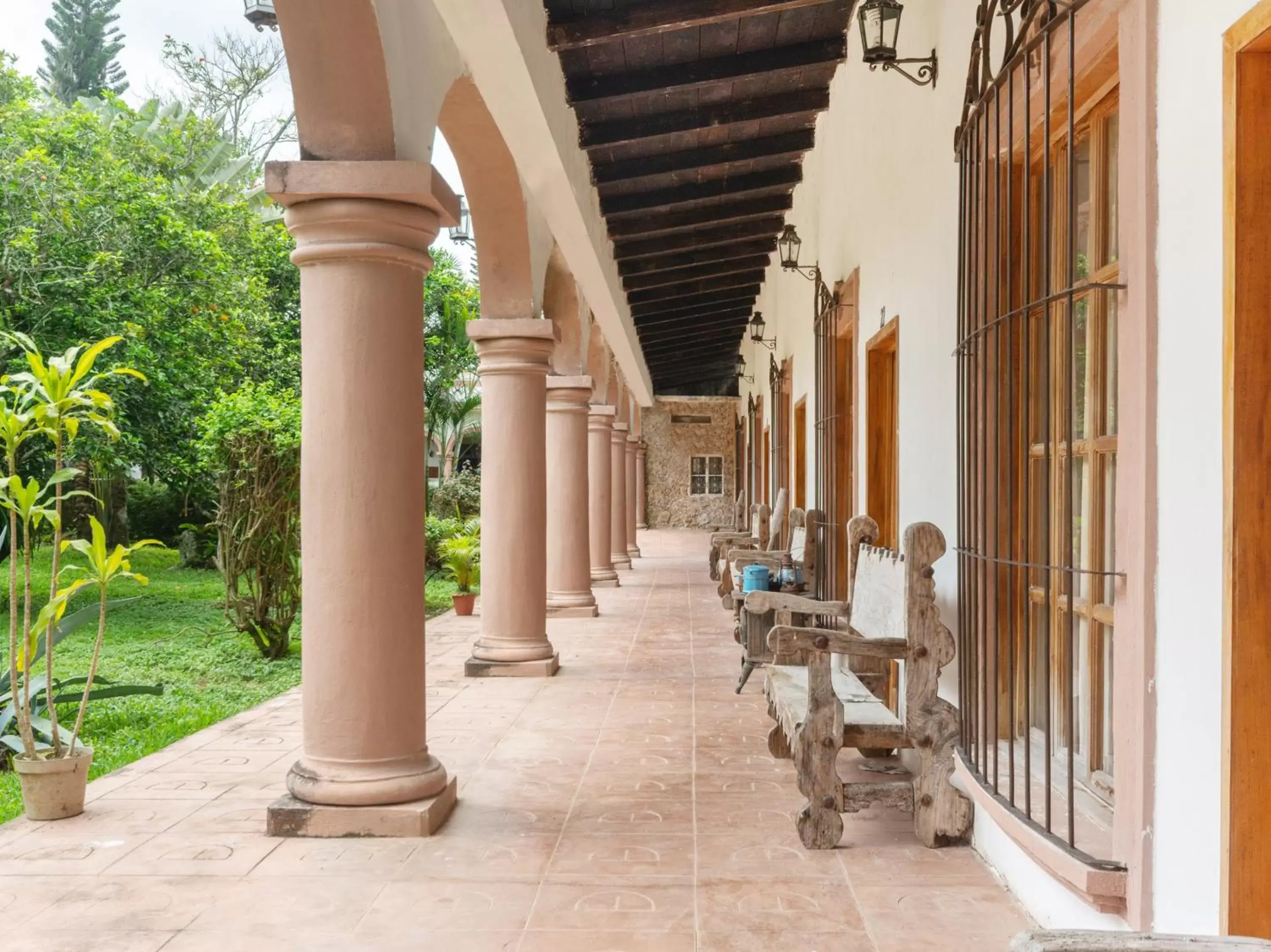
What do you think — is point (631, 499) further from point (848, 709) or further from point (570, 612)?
point (848, 709)

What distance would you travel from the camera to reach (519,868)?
11.6 ft

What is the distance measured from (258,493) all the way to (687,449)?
798 inches

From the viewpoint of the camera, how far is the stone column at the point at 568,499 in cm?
974

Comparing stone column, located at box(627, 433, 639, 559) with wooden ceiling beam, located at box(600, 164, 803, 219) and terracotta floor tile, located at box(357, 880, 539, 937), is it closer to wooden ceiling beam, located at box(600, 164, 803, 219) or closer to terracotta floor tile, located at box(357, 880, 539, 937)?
wooden ceiling beam, located at box(600, 164, 803, 219)

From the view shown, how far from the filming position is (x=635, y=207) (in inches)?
355

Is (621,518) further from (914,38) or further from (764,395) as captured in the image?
(914,38)

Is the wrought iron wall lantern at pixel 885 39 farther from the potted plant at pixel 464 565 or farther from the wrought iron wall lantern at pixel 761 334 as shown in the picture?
the wrought iron wall lantern at pixel 761 334

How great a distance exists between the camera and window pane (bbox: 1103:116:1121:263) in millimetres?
3090

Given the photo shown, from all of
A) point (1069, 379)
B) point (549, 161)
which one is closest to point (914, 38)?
point (549, 161)

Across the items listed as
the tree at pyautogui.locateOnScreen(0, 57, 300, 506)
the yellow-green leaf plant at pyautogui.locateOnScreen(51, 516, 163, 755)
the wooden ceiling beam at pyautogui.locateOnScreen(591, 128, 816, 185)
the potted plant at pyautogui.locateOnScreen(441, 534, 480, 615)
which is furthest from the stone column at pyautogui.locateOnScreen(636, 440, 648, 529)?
the yellow-green leaf plant at pyautogui.locateOnScreen(51, 516, 163, 755)

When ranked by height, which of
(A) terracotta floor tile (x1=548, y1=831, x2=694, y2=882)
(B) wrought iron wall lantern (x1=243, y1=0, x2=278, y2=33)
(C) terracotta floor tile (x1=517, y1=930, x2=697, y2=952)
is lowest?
(A) terracotta floor tile (x1=548, y1=831, x2=694, y2=882)

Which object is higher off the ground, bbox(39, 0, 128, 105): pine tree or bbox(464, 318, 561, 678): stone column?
bbox(39, 0, 128, 105): pine tree

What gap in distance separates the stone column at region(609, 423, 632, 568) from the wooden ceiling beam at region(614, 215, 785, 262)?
4.24m

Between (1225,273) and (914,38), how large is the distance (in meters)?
3.30
